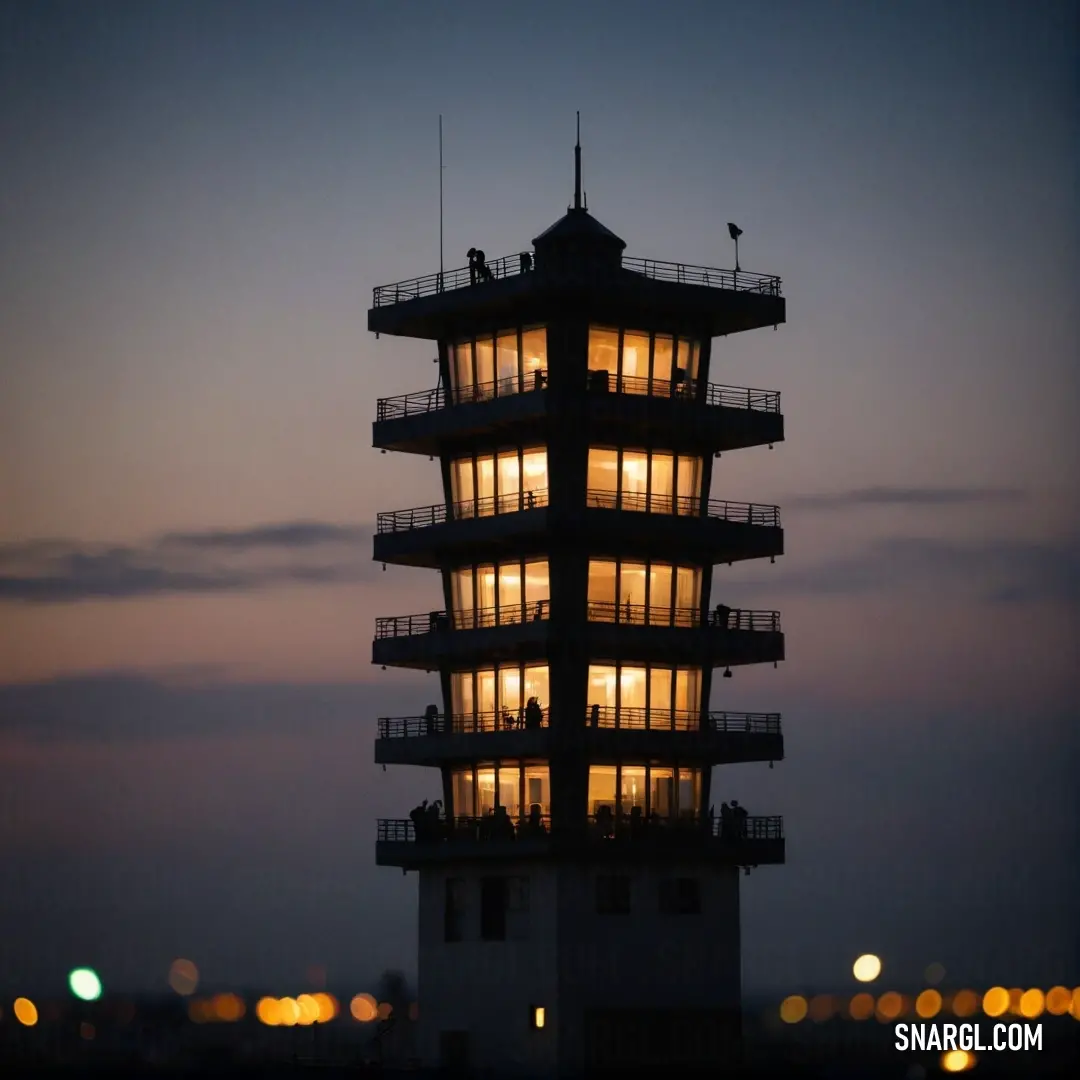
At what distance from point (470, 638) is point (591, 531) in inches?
315

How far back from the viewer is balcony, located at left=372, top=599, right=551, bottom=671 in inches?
4222

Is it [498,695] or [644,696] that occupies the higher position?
[498,695]

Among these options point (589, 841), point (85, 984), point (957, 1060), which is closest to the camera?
point (85, 984)

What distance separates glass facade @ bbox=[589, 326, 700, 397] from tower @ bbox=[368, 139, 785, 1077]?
11 cm

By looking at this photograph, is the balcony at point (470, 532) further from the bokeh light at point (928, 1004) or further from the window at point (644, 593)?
the bokeh light at point (928, 1004)

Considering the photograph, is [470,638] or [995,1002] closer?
[470,638]

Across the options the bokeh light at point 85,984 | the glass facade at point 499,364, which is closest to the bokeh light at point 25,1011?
the bokeh light at point 85,984

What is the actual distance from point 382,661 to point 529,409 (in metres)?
15.2

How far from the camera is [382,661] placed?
113 meters

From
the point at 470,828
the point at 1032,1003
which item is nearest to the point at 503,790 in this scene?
the point at 470,828

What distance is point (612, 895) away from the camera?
106 meters

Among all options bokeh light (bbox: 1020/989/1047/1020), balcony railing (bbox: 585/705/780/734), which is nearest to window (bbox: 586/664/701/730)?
balcony railing (bbox: 585/705/780/734)

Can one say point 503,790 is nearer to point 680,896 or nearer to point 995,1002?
point 680,896

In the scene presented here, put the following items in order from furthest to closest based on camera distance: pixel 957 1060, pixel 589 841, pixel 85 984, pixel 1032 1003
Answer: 1. pixel 1032 1003
2. pixel 957 1060
3. pixel 589 841
4. pixel 85 984
